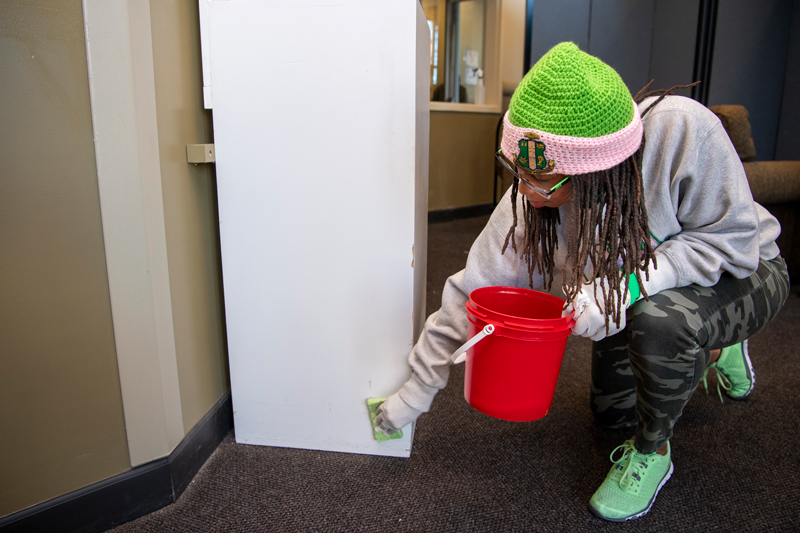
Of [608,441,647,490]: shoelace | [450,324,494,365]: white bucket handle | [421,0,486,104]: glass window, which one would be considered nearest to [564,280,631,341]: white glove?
[450,324,494,365]: white bucket handle

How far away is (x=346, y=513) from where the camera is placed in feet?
3.19

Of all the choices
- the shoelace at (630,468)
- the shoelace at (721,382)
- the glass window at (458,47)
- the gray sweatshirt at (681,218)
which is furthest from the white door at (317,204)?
the glass window at (458,47)

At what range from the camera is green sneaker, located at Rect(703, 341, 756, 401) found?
1.39 metres

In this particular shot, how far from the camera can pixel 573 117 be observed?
0.72 m

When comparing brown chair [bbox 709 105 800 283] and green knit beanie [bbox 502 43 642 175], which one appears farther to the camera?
brown chair [bbox 709 105 800 283]

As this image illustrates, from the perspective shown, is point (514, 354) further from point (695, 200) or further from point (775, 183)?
point (775, 183)

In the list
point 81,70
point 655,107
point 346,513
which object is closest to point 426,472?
point 346,513

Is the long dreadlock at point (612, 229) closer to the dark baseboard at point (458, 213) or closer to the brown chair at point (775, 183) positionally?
the brown chair at point (775, 183)

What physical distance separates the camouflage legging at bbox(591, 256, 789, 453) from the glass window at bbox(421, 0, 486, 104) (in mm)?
3869

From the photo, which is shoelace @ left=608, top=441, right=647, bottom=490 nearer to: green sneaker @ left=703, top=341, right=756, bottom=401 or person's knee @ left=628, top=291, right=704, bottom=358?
person's knee @ left=628, top=291, right=704, bottom=358

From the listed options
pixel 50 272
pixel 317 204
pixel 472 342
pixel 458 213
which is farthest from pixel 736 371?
pixel 458 213

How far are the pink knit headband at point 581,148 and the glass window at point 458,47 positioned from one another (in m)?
4.01

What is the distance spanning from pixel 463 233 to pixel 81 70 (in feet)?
9.91

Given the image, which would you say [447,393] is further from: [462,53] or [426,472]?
[462,53]
